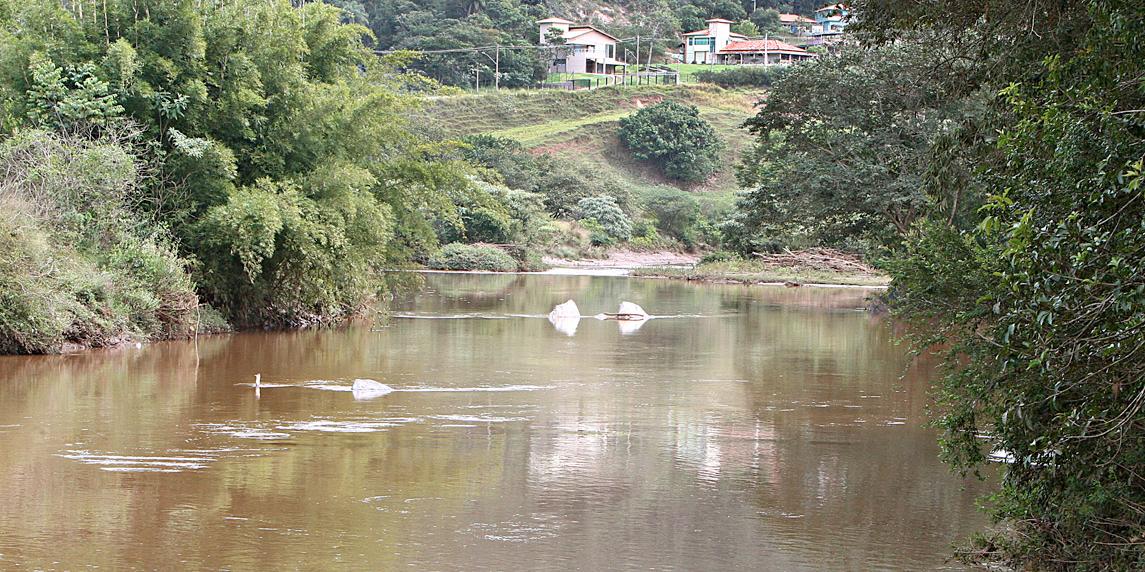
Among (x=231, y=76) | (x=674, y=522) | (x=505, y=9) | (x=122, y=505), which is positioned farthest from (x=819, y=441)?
(x=505, y=9)

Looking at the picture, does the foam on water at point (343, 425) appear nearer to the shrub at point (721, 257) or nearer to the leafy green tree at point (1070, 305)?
the leafy green tree at point (1070, 305)

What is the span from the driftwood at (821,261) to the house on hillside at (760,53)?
5646 centimetres

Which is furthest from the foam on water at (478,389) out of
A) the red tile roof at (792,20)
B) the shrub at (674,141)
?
the red tile roof at (792,20)

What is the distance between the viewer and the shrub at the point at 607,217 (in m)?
68.6

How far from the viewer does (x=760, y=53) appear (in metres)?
113

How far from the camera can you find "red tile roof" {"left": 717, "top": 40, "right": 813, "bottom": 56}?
110m

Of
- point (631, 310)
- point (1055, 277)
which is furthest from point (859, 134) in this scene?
point (1055, 277)

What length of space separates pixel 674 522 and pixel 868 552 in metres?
1.68

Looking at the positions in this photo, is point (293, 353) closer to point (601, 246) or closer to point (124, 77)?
point (124, 77)

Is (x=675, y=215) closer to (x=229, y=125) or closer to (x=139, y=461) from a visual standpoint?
(x=229, y=125)

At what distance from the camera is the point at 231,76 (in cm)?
2527

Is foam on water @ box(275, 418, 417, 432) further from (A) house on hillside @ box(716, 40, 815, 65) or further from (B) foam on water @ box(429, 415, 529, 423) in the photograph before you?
(A) house on hillside @ box(716, 40, 815, 65)

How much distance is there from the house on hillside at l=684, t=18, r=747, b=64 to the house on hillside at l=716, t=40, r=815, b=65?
1.53m

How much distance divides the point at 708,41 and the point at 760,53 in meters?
8.36
